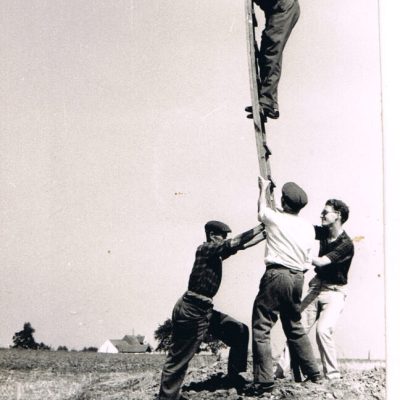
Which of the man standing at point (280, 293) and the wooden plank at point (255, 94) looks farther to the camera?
the wooden plank at point (255, 94)

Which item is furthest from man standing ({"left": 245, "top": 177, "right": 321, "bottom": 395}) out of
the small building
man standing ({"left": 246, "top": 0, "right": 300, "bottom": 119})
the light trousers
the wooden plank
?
the small building

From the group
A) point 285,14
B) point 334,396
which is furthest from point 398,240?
point 285,14

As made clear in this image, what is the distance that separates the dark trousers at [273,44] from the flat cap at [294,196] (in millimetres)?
798

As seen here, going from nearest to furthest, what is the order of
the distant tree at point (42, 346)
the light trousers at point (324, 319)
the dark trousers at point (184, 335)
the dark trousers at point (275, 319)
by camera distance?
the dark trousers at point (275, 319)
the dark trousers at point (184, 335)
the light trousers at point (324, 319)
the distant tree at point (42, 346)

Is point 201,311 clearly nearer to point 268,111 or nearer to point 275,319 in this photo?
point 275,319

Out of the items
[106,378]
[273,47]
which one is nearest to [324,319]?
[106,378]

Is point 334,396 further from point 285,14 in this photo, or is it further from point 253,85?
point 285,14

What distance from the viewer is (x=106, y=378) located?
23.1ft

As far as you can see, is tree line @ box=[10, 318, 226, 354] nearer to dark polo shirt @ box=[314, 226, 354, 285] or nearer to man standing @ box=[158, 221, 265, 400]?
man standing @ box=[158, 221, 265, 400]

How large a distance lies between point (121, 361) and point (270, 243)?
10.7ft

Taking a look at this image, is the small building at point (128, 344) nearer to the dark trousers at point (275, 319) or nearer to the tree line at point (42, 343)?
the tree line at point (42, 343)

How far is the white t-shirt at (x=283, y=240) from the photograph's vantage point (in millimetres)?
5648

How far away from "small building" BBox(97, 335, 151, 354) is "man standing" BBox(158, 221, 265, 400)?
961 mm

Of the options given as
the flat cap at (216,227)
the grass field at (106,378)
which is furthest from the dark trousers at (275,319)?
the flat cap at (216,227)
